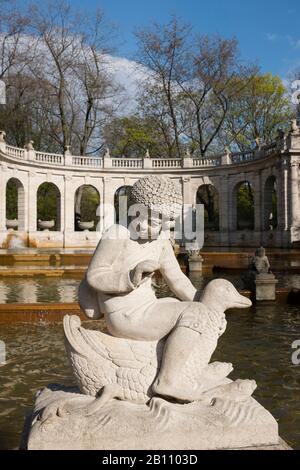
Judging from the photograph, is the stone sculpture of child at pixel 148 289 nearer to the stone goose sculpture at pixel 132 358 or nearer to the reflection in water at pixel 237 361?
the stone goose sculpture at pixel 132 358

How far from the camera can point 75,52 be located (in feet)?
120

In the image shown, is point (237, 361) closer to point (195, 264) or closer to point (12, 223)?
point (195, 264)

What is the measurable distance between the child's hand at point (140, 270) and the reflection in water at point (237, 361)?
115 centimetres

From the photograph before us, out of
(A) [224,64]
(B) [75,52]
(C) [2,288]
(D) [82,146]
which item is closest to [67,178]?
(D) [82,146]

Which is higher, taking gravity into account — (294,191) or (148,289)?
(294,191)

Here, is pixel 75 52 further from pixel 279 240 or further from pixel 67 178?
pixel 279 240

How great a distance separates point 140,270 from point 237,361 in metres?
3.53

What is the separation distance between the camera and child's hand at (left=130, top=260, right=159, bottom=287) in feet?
9.34

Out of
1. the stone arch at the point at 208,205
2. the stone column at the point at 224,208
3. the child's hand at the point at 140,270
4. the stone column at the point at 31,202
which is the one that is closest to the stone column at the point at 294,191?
the stone column at the point at 224,208

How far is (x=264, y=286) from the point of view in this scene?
32.5 ft

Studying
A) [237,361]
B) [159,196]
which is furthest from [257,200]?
[159,196]

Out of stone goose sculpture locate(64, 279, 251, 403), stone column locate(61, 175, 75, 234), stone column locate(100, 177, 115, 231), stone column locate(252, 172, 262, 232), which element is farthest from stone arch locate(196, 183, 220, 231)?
stone goose sculpture locate(64, 279, 251, 403)

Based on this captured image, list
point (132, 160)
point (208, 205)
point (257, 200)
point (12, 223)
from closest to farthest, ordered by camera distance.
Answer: point (12, 223)
point (257, 200)
point (132, 160)
point (208, 205)

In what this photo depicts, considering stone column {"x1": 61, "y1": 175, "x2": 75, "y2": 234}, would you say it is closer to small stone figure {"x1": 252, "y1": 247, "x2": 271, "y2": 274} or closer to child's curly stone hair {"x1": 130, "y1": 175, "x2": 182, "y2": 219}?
small stone figure {"x1": 252, "y1": 247, "x2": 271, "y2": 274}
